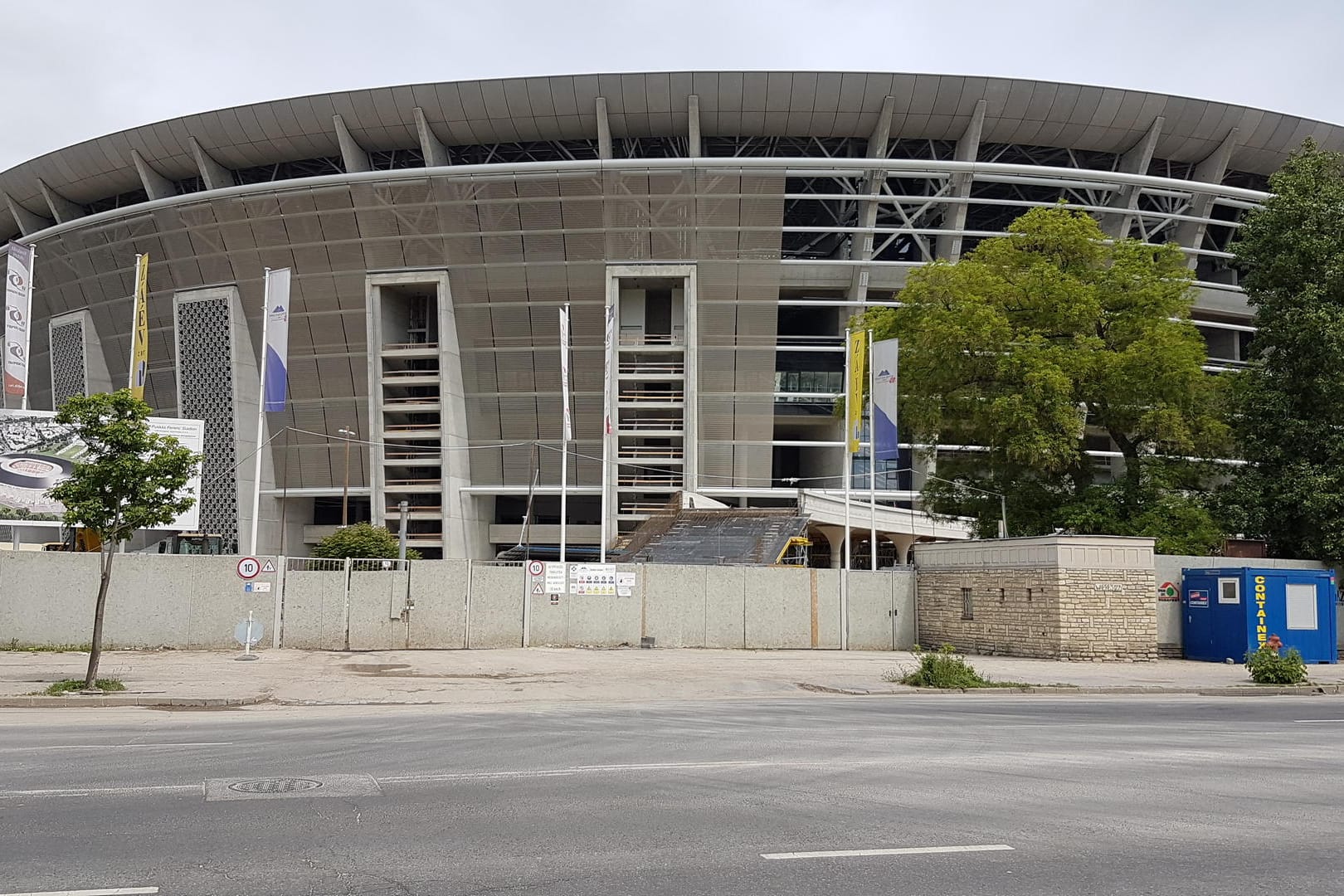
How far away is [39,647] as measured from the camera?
23.7 m

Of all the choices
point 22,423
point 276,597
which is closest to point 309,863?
point 276,597

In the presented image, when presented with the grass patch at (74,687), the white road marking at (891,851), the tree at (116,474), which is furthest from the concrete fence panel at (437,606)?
the white road marking at (891,851)

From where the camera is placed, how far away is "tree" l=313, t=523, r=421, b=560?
4271cm

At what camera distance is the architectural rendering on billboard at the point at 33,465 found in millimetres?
31031

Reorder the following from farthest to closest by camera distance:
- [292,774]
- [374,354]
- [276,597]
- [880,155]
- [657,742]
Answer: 1. [374,354]
2. [880,155]
3. [276,597]
4. [657,742]
5. [292,774]

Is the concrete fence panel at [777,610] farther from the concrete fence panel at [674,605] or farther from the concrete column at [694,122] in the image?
the concrete column at [694,122]

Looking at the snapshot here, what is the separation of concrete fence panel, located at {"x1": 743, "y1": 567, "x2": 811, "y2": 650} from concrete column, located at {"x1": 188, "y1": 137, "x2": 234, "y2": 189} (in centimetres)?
4005

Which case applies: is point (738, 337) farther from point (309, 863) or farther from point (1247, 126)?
point (309, 863)

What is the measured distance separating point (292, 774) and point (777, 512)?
123ft

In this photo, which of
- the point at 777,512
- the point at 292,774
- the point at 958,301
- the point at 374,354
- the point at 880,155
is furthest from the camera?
the point at 374,354

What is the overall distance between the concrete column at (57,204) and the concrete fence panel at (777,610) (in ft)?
167

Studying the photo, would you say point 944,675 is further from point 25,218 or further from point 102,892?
point 25,218

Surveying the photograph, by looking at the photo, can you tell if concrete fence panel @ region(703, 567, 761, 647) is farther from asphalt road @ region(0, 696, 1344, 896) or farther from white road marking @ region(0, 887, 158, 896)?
white road marking @ region(0, 887, 158, 896)

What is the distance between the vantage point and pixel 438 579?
2666 cm
